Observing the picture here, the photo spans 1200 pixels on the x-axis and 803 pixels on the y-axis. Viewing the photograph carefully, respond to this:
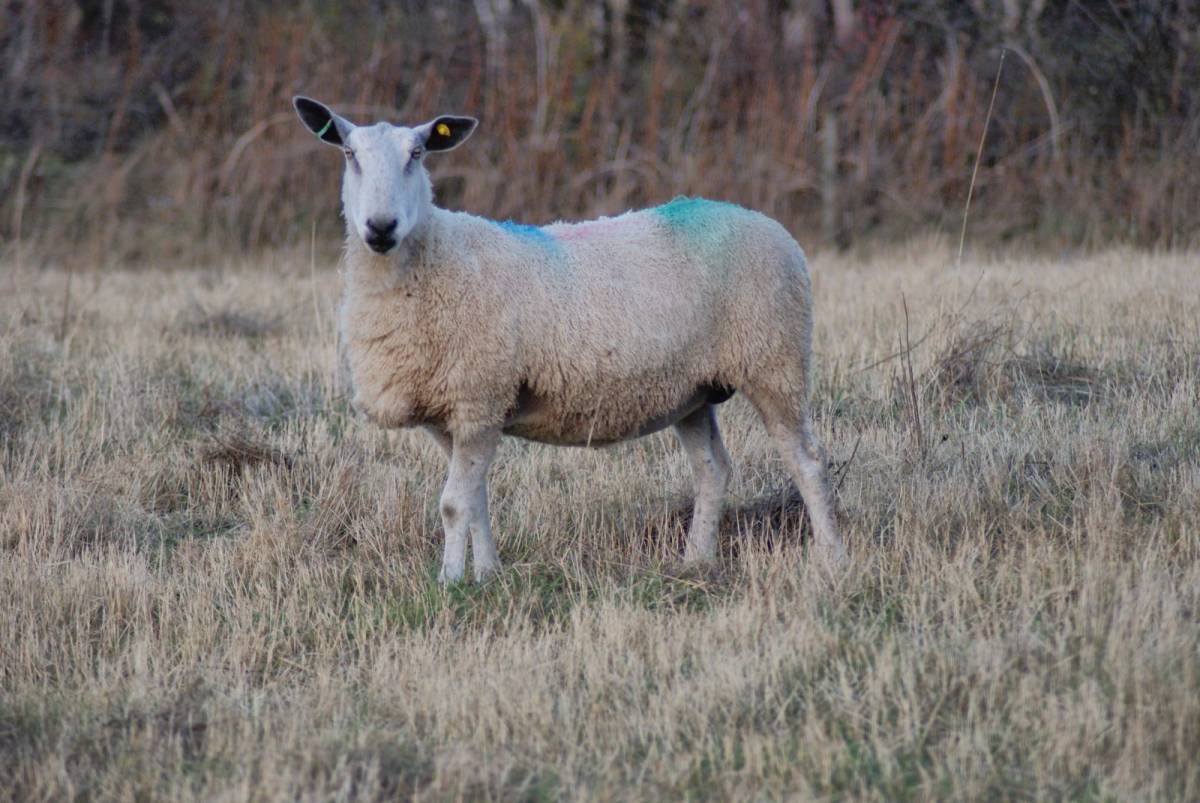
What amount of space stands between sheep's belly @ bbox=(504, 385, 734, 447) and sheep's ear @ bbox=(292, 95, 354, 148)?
1.18m

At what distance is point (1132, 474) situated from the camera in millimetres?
5512

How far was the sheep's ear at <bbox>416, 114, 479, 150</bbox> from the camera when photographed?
5223 millimetres

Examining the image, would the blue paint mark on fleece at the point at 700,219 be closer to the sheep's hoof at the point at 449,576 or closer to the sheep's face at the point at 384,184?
the sheep's face at the point at 384,184

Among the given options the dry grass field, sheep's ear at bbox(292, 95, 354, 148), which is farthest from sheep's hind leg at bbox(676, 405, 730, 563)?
sheep's ear at bbox(292, 95, 354, 148)

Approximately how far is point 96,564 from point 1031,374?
15.5ft

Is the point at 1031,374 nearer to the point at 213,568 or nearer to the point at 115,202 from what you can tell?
the point at 213,568

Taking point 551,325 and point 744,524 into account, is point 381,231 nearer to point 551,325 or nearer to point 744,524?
point 551,325

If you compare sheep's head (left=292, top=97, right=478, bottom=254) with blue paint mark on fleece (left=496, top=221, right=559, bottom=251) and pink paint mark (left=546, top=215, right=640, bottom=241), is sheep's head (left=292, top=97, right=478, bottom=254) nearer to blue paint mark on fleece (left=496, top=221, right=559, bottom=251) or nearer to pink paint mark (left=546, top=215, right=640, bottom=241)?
blue paint mark on fleece (left=496, top=221, right=559, bottom=251)

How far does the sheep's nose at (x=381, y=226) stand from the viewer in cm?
475

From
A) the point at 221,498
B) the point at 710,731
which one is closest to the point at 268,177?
the point at 221,498

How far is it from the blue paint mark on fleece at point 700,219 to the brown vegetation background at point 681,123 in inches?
289

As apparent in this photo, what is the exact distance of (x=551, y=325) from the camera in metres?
5.15

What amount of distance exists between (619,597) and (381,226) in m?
1.55

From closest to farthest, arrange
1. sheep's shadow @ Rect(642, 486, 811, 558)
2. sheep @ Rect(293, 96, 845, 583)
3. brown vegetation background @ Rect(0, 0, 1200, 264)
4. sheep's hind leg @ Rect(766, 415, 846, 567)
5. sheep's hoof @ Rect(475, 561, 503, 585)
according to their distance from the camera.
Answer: sheep @ Rect(293, 96, 845, 583)
sheep's hoof @ Rect(475, 561, 503, 585)
sheep's hind leg @ Rect(766, 415, 846, 567)
sheep's shadow @ Rect(642, 486, 811, 558)
brown vegetation background @ Rect(0, 0, 1200, 264)
